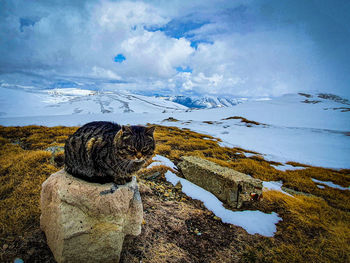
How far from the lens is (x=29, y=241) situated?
125 inches

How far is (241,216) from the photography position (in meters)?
5.06

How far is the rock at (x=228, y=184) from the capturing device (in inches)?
213

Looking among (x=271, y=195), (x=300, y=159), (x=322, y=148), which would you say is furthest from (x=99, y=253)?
(x=322, y=148)

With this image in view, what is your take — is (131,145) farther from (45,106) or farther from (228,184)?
(45,106)

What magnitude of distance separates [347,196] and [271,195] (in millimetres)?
5797

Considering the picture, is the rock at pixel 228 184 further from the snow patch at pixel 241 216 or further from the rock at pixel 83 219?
the rock at pixel 83 219

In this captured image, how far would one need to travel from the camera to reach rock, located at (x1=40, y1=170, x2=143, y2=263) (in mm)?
2971

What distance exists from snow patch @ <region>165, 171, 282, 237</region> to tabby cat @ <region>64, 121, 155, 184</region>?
3.45m

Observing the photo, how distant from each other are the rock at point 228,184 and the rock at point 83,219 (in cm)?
378

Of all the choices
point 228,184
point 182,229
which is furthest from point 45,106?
point 228,184

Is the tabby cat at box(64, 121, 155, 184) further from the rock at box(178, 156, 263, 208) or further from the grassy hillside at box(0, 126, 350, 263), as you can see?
the rock at box(178, 156, 263, 208)

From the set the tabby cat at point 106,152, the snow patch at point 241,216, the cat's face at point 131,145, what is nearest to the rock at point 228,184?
the snow patch at point 241,216

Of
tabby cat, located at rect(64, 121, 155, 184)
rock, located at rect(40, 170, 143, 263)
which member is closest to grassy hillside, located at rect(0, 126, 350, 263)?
rock, located at rect(40, 170, 143, 263)

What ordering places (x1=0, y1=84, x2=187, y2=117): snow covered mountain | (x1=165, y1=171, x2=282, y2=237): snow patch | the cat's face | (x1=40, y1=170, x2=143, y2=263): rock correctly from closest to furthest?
(x1=40, y1=170, x2=143, y2=263): rock → the cat's face → (x1=165, y1=171, x2=282, y2=237): snow patch → (x1=0, y1=84, x2=187, y2=117): snow covered mountain
